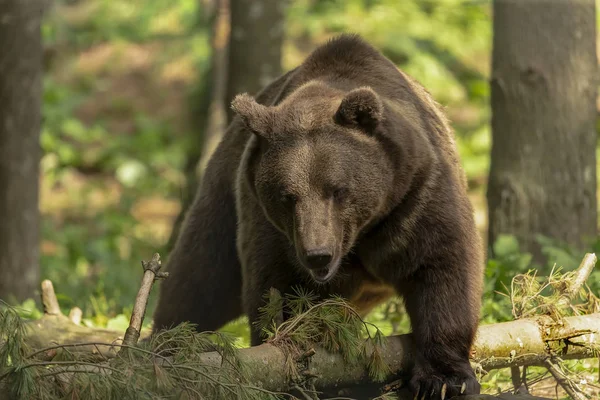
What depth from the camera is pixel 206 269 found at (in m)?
6.18

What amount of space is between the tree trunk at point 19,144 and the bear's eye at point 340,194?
4.81 metres

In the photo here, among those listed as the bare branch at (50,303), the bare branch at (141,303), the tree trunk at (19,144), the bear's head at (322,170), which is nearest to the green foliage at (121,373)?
the bare branch at (141,303)

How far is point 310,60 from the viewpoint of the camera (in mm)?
5348

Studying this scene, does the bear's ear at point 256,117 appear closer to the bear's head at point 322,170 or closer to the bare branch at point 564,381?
the bear's head at point 322,170

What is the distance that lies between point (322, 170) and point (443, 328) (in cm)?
109

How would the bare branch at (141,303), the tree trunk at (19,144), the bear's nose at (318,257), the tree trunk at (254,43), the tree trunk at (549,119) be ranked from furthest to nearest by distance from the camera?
the tree trunk at (254,43)
the tree trunk at (19,144)
the tree trunk at (549,119)
the bear's nose at (318,257)
the bare branch at (141,303)

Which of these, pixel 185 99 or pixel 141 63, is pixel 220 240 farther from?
pixel 141 63

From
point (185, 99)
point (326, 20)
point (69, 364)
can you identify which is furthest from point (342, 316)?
point (185, 99)

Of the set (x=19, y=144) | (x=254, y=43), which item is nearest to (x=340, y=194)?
(x=19, y=144)

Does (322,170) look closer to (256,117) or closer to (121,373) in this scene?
(256,117)

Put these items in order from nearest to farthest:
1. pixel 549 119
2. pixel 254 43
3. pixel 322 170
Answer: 1. pixel 322 170
2. pixel 549 119
3. pixel 254 43

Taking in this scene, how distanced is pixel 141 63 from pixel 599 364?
16999 millimetres

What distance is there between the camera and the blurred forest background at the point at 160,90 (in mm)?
9879

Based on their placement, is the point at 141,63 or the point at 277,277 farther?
the point at 141,63
